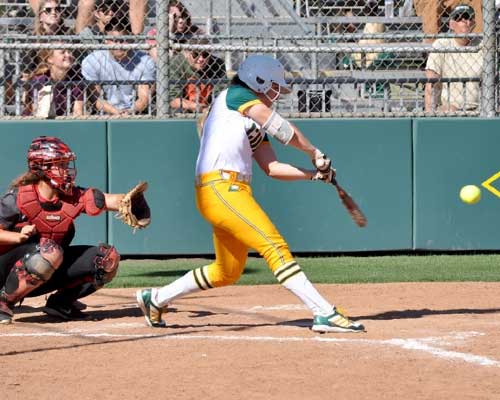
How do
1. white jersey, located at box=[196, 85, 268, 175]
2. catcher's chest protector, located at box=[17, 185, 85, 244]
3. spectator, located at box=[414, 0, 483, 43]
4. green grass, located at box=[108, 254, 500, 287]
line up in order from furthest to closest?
spectator, located at box=[414, 0, 483, 43] < green grass, located at box=[108, 254, 500, 287] < catcher's chest protector, located at box=[17, 185, 85, 244] < white jersey, located at box=[196, 85, 268, 175]

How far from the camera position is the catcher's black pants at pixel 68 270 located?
23.0 ft

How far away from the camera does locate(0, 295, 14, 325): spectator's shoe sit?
6.95m

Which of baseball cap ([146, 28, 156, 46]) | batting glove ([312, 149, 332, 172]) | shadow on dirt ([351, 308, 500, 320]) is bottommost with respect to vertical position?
shadow on dirt ([351, 308, 500, 320])

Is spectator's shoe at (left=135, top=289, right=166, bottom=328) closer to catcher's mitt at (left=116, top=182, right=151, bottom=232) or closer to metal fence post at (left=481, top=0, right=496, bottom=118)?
catcher's mitt at (left=116, top=182, right=151, bottom=232)

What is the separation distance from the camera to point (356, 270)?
9633mm

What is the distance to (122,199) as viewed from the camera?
22.5ft

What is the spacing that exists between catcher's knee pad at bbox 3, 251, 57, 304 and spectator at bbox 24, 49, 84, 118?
370cm

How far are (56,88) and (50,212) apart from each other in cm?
382

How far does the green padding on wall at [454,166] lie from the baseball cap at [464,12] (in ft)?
4.17

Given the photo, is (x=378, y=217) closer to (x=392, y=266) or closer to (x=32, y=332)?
(x=392, y=266)

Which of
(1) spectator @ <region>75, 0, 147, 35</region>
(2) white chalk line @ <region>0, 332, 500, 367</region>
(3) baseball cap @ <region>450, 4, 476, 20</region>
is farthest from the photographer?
(3) baseball cap @ <region>450, 4, 476, 20</region>

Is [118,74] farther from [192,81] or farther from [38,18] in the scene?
[38,18]

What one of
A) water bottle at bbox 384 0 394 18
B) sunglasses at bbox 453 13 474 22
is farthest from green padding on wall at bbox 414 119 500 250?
water bottle at bbox 384 0 394 18

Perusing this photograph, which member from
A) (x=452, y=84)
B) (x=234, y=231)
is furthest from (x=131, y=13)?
(x=234, y=231)
